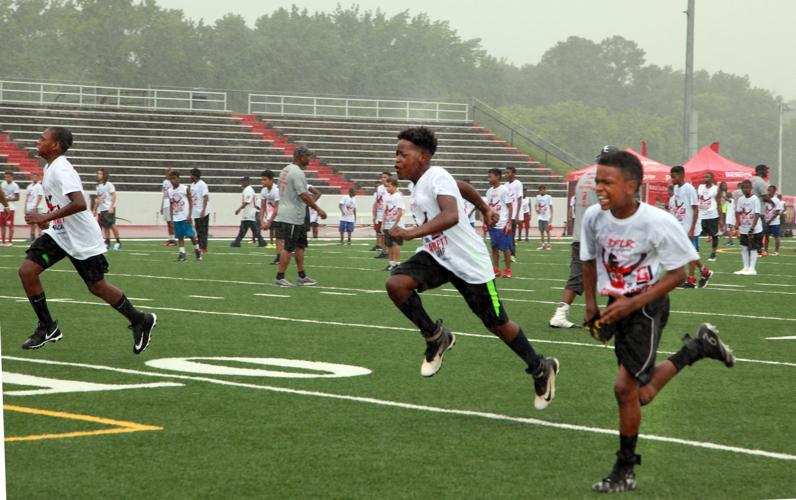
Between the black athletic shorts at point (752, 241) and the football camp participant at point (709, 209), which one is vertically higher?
the football camp participant at point (709, 209)

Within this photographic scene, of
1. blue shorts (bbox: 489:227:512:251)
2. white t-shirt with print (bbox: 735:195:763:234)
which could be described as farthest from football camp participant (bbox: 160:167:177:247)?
white t-shirt with print (bbox: 735:195:763:234)

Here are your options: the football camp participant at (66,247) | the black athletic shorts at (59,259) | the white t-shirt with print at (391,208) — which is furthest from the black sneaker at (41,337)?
the white t-shirt with print at (391,208)

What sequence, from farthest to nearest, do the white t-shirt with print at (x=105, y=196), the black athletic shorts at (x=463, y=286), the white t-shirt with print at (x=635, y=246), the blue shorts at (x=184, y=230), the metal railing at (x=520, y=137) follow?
1. the metal railing at (x=520, y=137)
2. the white t-shirt with print at (x=105, y=196)
3. the blue shorts at (x=184, y=230)
4. the black athletic shorts at (x=463, y=286)
5. the white t-shirt with print at (x=635, y=246)

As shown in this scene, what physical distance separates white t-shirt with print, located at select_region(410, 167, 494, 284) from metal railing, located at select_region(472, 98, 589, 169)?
48413mm

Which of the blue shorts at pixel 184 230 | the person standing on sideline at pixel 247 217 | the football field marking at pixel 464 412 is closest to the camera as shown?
the football field marking at pixel 464 412

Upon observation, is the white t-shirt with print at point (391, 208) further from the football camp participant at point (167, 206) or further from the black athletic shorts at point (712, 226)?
the black athletic shorts at point (712, 226)

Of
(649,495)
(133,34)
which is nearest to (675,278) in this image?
(649,495)

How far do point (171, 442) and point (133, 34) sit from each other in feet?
310

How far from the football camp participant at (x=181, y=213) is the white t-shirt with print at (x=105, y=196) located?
4.86 ft

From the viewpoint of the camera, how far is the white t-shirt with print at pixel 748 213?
23.4 meters

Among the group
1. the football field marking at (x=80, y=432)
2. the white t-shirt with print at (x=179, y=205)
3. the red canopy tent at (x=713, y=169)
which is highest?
the red canopy tent at (x=713, y=169)

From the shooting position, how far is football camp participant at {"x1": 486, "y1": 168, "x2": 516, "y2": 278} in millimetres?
20984

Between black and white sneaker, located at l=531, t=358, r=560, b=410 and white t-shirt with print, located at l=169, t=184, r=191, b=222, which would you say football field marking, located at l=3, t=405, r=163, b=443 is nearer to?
black and white sneaker, located at l=531, t=358, r=560, b=410

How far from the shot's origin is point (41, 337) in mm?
10867
